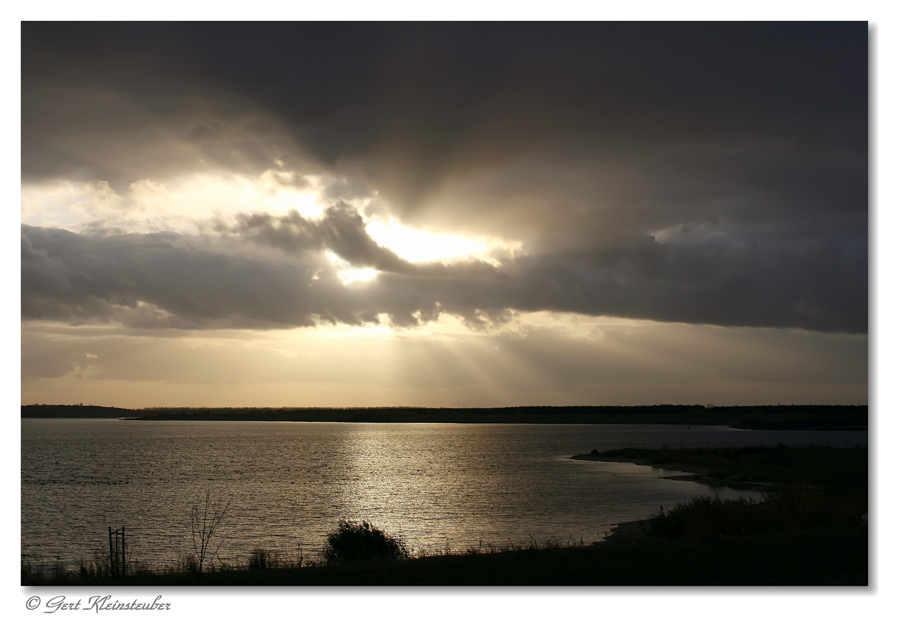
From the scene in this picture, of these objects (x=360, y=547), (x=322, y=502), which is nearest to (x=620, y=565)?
(x=360, y=547)

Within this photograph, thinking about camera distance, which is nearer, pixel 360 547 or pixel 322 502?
pixel 360 547

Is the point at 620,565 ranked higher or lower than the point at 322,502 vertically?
higher

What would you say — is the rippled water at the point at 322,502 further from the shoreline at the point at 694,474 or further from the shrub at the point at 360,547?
the shrub at the point at 360,547

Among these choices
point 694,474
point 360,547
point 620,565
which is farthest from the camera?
point 694,474

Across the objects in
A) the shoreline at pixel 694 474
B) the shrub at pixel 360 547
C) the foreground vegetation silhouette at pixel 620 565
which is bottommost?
the shoreline at pixel 694 474

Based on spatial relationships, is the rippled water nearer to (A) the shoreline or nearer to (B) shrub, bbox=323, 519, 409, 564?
(A) the shoreline

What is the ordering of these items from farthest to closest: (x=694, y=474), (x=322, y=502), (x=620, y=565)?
(x=694, y=474)
(x=322, y=502)
(x=620, y=565)

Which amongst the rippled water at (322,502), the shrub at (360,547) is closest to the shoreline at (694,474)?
the rippled water at (322,502)

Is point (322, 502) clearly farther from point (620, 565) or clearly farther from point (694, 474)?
point (620, 565)
